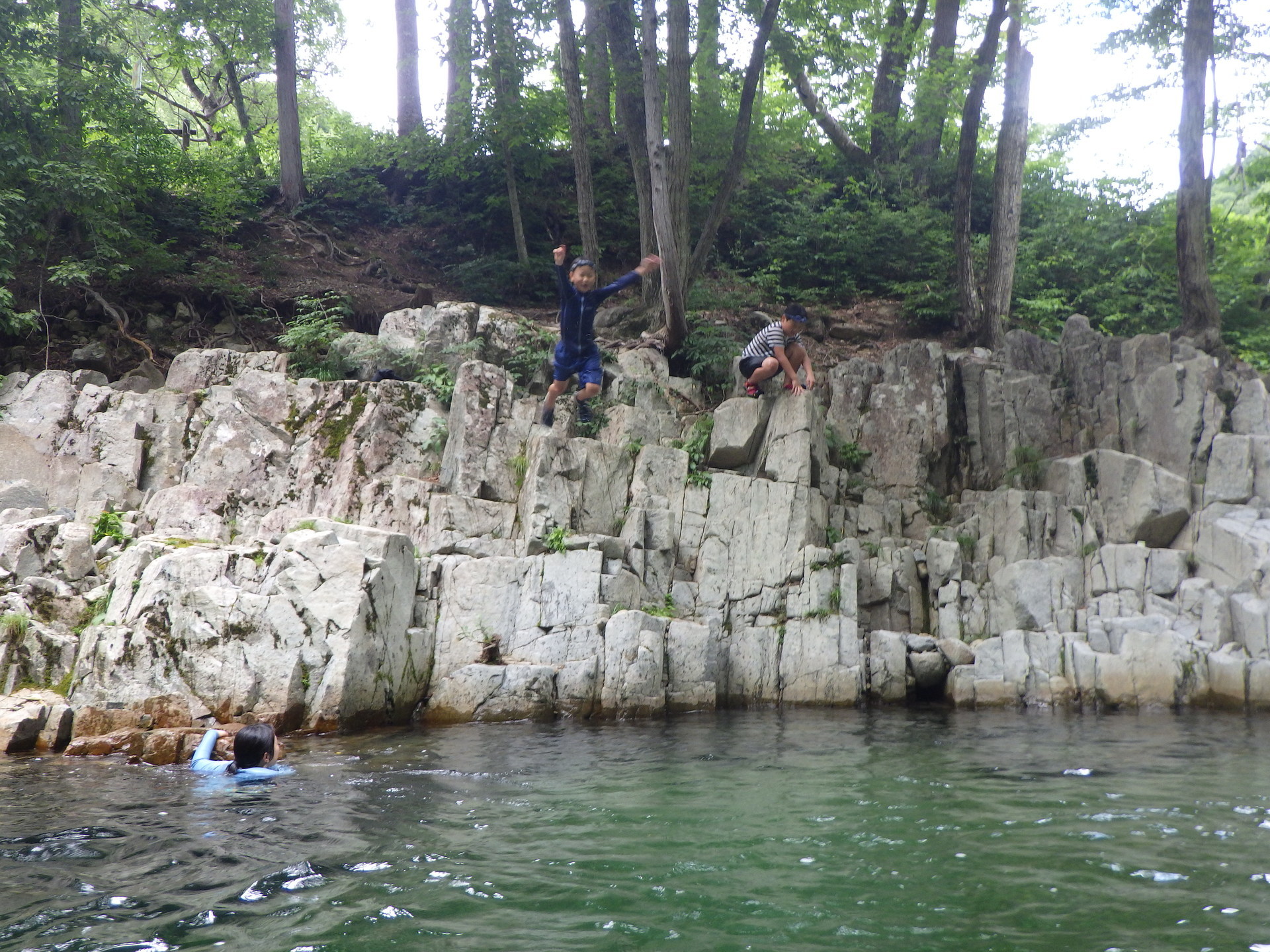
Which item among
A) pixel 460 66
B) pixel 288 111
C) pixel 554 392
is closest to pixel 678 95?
pixel 554 392

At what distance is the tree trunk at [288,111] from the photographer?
2325 cm

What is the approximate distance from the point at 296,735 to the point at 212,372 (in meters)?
8.71

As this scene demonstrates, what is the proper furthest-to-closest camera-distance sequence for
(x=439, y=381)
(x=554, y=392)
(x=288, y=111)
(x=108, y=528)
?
(x=288, y=111) < (x=439, y=381) < (x=554, y=392) < (x=108, y=528)

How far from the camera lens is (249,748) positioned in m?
8.07

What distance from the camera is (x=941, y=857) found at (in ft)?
18.4

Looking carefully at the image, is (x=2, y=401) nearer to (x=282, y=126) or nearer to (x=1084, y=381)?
(x=282, y=126)

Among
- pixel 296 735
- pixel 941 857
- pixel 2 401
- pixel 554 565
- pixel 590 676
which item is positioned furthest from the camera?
pixel 2 401

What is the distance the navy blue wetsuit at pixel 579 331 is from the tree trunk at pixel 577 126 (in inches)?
192

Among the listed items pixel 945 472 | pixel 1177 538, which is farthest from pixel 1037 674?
pixel 945 472

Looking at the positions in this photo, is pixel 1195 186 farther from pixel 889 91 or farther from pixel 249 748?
pixel 249 748

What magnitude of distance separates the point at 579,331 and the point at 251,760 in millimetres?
7892

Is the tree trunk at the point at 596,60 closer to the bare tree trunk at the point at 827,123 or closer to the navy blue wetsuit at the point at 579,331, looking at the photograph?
the bare tree trunk at the point at 827,123

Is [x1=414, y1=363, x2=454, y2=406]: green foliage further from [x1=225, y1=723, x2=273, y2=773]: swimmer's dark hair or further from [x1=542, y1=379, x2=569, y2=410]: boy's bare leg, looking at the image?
[x1=225, y1=723, x2=273, y2=773]: swimmer's dark hair

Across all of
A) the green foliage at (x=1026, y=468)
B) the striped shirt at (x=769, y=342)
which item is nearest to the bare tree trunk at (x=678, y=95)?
the striped shirt at (x=769, y=342)
